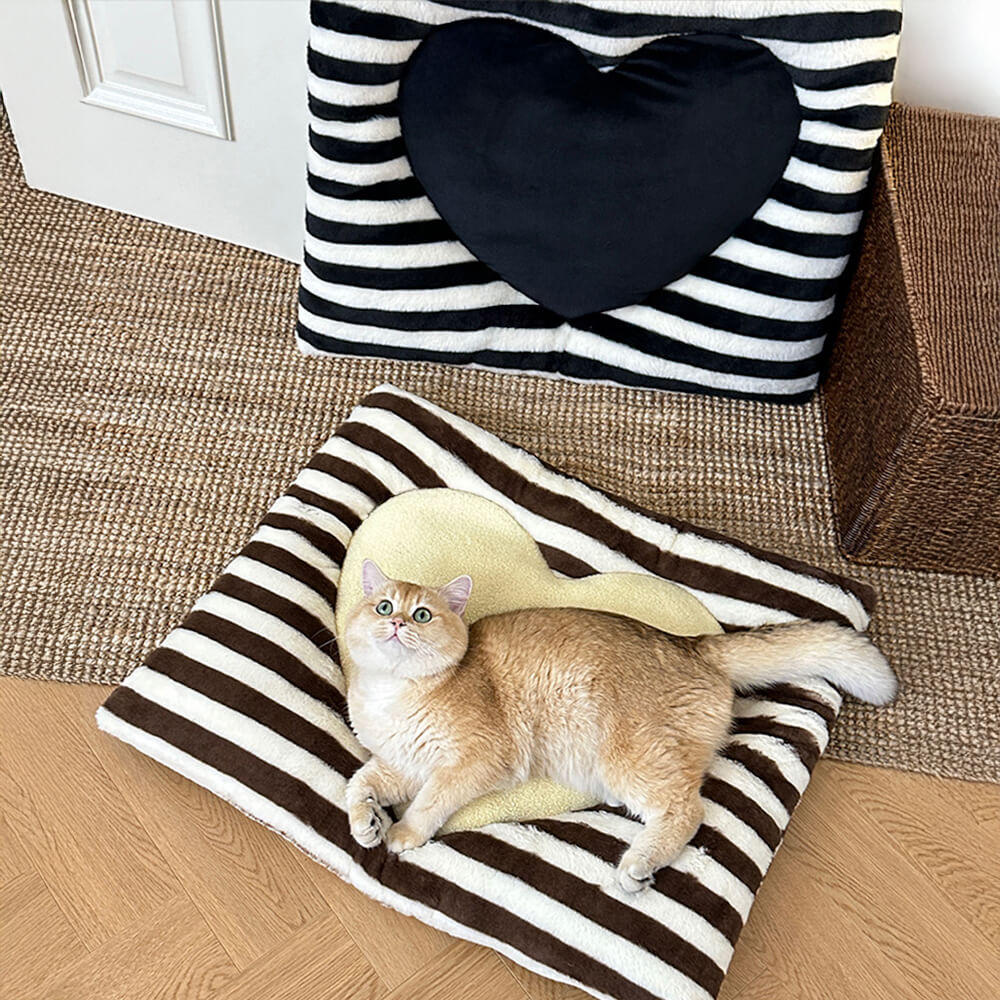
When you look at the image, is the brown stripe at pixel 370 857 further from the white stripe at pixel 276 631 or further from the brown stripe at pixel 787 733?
the brown stripe at pixel 787 733

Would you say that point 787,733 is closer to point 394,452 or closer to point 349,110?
point 394,452

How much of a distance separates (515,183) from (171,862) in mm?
970

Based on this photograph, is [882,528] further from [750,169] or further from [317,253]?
[317,253]

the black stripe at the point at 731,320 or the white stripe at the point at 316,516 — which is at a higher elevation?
the black stripe at the point at 731,320

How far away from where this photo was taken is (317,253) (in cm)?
163

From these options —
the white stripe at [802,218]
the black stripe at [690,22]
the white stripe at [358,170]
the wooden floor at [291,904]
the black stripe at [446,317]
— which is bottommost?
the wooden floor at [291,904]

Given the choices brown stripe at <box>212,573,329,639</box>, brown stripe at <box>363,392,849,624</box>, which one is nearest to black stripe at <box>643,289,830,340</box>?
brown stripe at <box>363,392,849,624</box>

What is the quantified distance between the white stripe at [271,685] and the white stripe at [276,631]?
37 mm

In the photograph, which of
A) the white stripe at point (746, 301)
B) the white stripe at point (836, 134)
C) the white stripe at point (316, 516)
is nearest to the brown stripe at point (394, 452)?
the white stripe at point (316, 516)

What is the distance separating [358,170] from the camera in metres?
1.53

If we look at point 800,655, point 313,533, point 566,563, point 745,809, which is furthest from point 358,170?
point 745,809

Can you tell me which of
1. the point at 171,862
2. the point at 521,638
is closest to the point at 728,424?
the point at 521,638

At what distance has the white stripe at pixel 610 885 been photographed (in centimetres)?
115

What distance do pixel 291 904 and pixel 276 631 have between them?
1.02 ft
